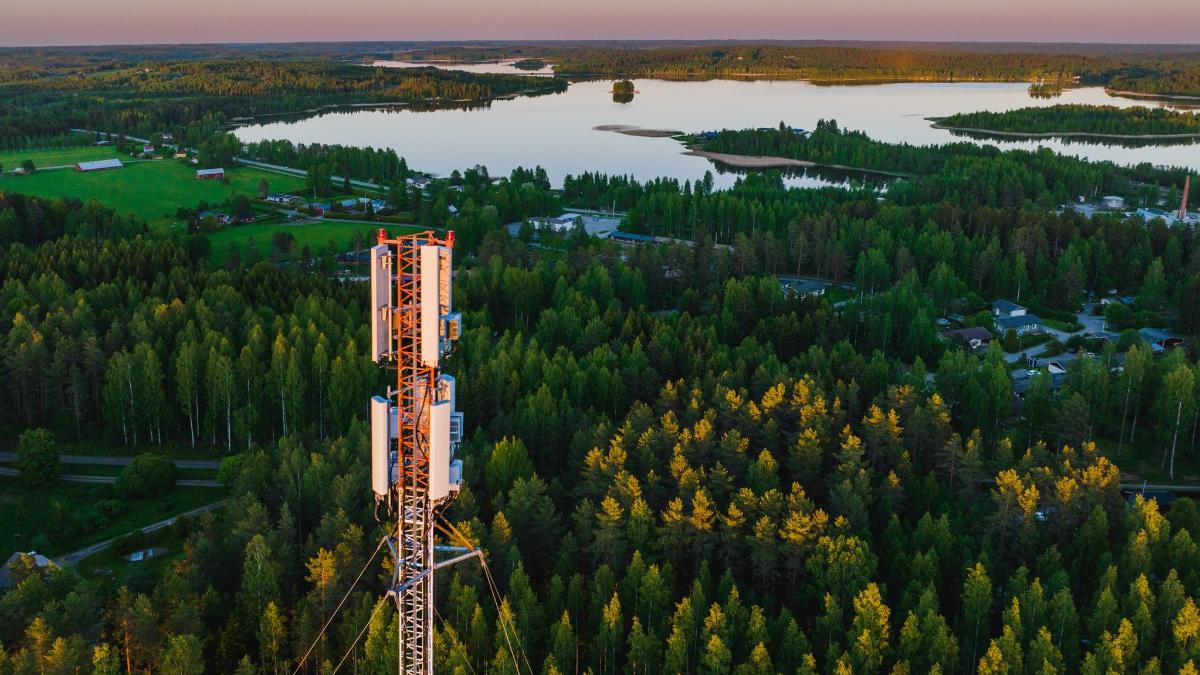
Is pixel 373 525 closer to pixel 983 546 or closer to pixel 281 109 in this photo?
pixel 983 546

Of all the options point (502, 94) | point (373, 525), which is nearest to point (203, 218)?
point (373, 525)

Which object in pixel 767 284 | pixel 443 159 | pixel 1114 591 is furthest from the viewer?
pixel 443 159

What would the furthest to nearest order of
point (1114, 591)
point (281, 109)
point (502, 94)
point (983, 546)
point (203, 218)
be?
point (502, 94)
point (281, 109)
point (203, 218)
point (983, 546)
point (1114, 591)

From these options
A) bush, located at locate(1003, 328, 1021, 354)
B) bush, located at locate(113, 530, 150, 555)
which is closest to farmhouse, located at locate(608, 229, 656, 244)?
bush, located at locate(1003, 328, 1021, 354)

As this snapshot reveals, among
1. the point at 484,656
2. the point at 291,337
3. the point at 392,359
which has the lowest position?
the point at 484,656

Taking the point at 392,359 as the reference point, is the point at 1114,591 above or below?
below

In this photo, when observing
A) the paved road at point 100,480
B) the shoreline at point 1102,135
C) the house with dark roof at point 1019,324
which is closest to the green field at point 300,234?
the paved road at point 100,480

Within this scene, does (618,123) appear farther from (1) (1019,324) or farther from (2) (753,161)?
(1) (1019,324)
